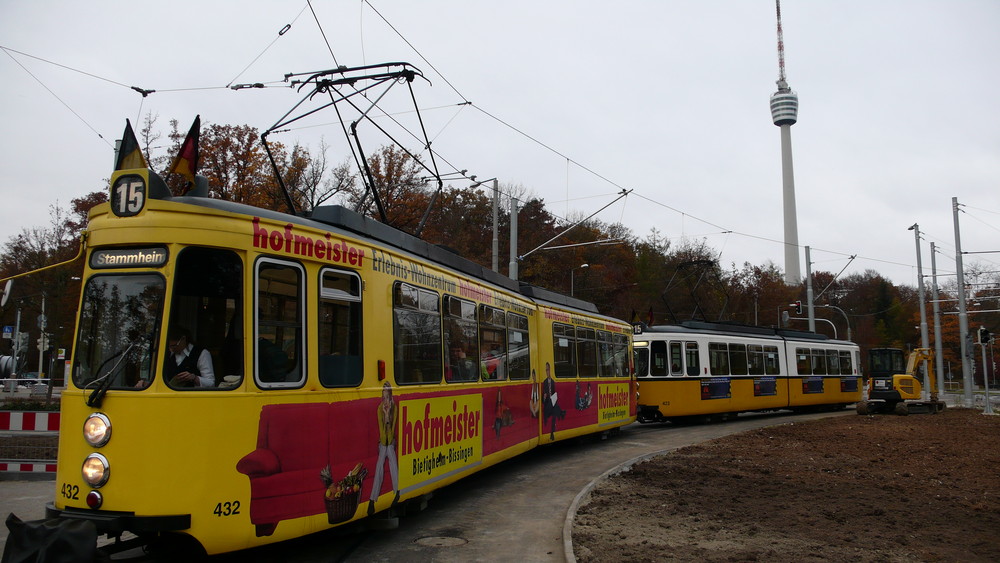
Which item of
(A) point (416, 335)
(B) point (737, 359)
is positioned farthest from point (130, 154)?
(B) point (737, 359)

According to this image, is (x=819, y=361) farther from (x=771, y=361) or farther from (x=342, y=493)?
(x=342, y=493)

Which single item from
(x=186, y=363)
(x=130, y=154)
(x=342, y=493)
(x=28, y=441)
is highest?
(x=130, y=154)

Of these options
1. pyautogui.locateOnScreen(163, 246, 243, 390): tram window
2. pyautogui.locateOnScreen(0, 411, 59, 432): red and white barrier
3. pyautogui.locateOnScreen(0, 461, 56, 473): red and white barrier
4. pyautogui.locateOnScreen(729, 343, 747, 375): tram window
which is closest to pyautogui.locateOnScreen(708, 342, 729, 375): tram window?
pyautogui.locateOnScreen(729, 343, 747, 375): tram window

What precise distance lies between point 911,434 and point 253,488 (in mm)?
17800

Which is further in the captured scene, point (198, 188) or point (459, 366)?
point (459, 366)

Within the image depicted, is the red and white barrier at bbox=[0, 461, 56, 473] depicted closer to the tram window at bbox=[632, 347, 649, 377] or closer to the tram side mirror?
the tram side mirror

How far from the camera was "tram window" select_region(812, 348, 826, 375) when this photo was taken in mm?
29000

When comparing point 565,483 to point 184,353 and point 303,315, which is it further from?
point 184,353

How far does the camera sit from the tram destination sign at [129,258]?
588 cm

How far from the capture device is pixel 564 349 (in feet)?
48.1

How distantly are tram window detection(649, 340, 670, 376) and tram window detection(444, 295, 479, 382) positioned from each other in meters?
12.6

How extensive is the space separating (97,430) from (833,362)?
96.6 ft

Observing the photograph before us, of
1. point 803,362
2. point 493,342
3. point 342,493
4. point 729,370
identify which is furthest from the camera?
point 803,362

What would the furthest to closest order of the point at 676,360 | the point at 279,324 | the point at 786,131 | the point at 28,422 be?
the point at 786,131 → the point at 676,360 → the point at 28,422 → the point at 279,324
